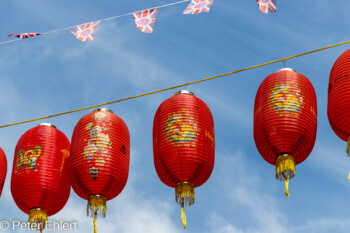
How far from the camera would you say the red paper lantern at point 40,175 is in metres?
12.5

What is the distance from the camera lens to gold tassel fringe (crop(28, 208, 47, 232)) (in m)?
12.5

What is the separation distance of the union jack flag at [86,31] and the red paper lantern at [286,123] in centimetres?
331

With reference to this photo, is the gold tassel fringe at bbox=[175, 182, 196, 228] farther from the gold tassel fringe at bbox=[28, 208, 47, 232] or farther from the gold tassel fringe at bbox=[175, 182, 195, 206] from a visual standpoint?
the gold tassel fringe at bbox=[28, 208, 47, 232]

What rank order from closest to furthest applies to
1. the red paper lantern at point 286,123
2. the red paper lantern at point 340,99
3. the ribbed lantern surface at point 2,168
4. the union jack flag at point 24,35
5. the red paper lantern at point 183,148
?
the red paper lantern at point 340,99
the red paper lantern at point 286,123
the red paper lantern at point 183,148
the union jack flag at point 24,35
the ribbed lantern surface at point 2,168

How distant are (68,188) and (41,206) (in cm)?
61

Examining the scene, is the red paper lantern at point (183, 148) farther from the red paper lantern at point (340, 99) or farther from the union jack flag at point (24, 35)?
the union jack flag at point (24, 35)

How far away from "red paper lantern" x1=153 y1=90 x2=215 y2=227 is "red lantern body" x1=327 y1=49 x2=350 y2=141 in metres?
1.97

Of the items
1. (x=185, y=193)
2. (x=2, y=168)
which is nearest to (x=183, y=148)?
(x=185, y=193)

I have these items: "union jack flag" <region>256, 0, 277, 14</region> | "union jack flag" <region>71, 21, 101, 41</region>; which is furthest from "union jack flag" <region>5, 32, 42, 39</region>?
"union jack flag" <region>256, 0, 277, 14</region>

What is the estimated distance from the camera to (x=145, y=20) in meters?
12.6

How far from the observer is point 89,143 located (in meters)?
12.1

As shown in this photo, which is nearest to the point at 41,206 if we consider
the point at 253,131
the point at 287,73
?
the point at 253,131

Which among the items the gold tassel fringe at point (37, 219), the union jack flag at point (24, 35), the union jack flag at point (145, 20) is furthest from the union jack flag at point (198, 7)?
the gold tassel fringe at point (37, 219)

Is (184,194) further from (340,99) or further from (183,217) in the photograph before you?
(340,99)
